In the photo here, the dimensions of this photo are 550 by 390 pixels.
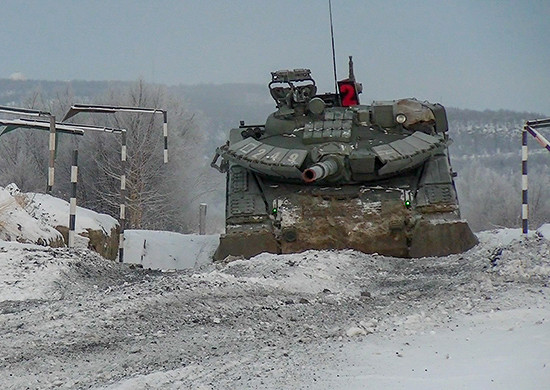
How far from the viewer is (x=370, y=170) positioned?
40.0ft

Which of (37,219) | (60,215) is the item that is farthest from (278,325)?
(60,215)

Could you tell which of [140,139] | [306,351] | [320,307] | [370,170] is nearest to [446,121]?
[370,170]

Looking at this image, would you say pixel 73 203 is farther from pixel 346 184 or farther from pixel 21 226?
pixel 346 184

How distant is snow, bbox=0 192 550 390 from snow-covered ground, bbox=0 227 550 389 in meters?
0.01

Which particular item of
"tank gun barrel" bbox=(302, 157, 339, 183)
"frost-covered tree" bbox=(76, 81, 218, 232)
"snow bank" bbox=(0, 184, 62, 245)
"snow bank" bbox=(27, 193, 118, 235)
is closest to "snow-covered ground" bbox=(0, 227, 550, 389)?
"snow bank" bbox=(0, 184, 62, 245)

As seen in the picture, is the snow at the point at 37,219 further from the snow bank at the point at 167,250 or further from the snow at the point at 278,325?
the snow at the point at 278,325

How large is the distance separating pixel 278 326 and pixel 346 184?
6.77 m

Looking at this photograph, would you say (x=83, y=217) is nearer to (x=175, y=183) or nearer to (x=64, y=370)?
(x=64, y=370)

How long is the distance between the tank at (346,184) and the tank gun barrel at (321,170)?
0.01 metres

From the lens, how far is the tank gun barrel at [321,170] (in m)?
11.2

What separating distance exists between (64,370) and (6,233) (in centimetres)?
620

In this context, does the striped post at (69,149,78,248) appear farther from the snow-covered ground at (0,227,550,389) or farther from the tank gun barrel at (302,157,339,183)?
the tank gun barrel at (302,157,339,183)

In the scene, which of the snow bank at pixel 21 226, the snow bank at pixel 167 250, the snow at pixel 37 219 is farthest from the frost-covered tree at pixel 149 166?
the snow bank at pixel 21 226

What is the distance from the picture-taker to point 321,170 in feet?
37.7
